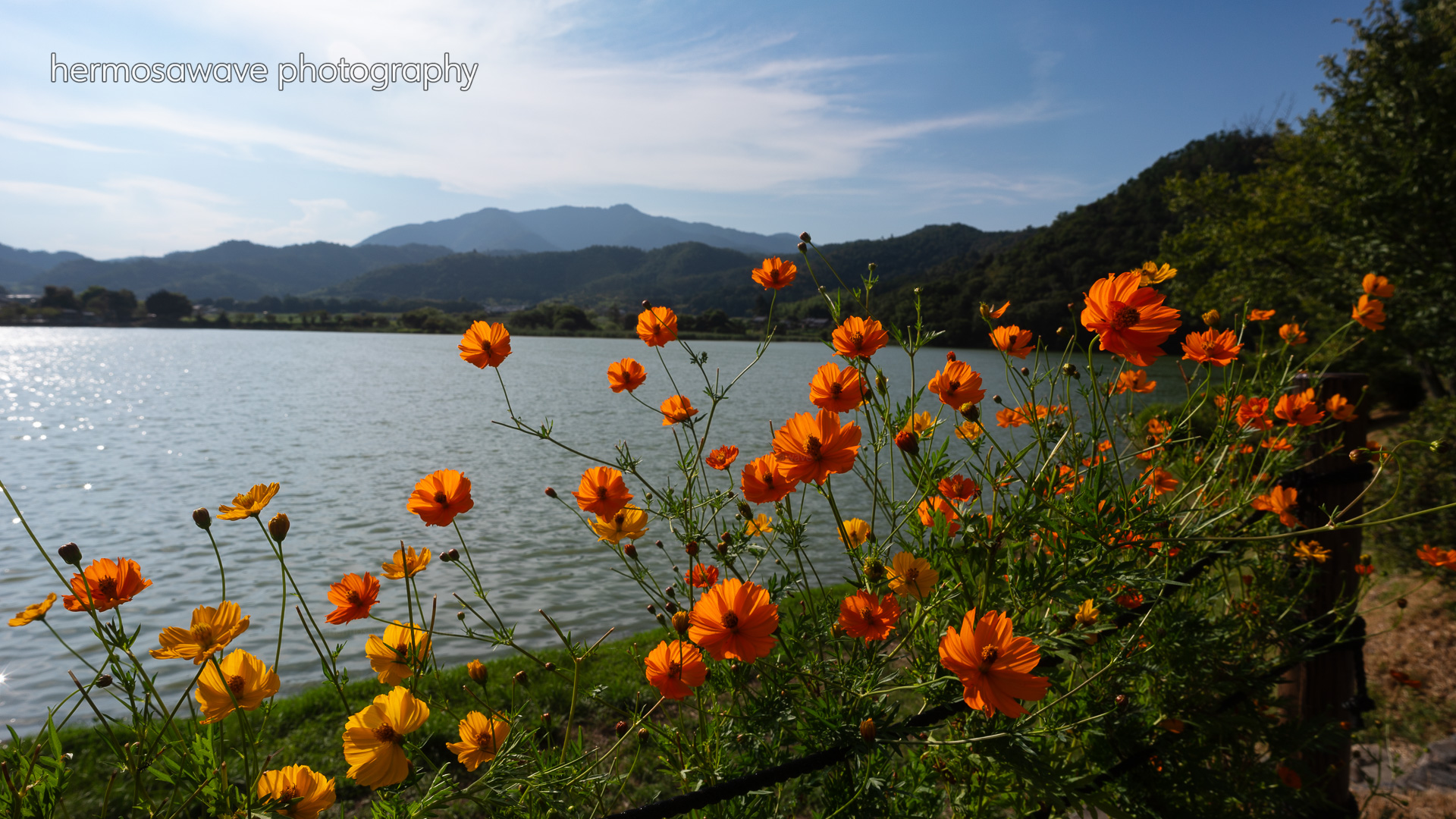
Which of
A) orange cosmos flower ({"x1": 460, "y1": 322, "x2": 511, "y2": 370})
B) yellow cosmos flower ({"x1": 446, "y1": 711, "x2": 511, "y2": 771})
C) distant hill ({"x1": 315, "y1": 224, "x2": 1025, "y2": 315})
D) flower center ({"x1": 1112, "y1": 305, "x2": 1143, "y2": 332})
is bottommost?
yellow cosmos flower ({"x1": 446, "y1": 711, "x2": 511, "y2": 771})

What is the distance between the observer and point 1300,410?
1.30m

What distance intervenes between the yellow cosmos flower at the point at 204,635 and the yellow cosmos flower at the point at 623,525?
518 millimetres

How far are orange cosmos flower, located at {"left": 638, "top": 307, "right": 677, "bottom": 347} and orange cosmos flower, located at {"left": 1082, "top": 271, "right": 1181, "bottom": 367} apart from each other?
33.6 inches

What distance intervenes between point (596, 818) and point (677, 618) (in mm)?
266

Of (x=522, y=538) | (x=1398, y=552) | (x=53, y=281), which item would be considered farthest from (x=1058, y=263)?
(x=53, y=281)

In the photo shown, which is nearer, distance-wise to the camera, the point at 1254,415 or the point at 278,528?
the point at 278,528

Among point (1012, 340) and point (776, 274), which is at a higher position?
point (776, 274)

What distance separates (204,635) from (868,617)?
90 cm

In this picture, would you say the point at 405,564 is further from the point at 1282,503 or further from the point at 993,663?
the point at 1282,503

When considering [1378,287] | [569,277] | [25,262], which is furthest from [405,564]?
[25,262]

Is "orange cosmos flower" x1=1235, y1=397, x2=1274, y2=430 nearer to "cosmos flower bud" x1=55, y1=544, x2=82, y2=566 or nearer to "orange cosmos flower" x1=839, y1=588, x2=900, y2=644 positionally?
"orange cosmos flower" x1=839, y1=588, x2=900, y2=644

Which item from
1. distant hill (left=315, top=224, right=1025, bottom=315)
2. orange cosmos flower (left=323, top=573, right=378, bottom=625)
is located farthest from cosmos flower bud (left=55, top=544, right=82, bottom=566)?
distant hill (left=315, top=224, right=1025, bottom=315)

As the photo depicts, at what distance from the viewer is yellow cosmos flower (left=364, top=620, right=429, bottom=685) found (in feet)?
3.05

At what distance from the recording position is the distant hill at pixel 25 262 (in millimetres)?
128625
